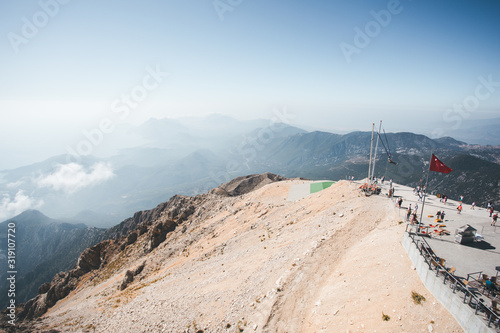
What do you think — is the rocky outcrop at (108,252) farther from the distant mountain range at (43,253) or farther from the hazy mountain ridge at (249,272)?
the distant mountain range at (43,253)

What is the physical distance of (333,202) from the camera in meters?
38.0

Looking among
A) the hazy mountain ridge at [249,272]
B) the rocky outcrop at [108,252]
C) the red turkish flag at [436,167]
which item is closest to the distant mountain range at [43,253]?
the rocky outcrop at [108,252]

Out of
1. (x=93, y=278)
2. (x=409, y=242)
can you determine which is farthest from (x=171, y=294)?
(x=93, y=278)

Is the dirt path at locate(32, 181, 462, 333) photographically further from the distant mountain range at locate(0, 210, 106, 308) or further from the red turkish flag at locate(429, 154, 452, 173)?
the distant mountain range at locate(0, 210, 106, 308)

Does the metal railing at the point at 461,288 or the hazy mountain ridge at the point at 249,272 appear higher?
the metal railing at the point at 461,288

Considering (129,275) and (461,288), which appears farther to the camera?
(129,275)

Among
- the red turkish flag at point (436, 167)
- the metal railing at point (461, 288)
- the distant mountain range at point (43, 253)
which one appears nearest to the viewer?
the metal railing at point (461, 288)

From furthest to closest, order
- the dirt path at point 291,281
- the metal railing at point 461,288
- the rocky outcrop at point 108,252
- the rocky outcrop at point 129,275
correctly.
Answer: the rocky outcrop at point 108,252
the rocky outcrop at point 129,275
the dirt path at point 291,281
the metal railing at point 461,288

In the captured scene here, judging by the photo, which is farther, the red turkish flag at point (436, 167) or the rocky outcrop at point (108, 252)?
the rocky outcrop at point (108, 252)

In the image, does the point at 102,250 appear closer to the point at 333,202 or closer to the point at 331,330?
the point at 333,202

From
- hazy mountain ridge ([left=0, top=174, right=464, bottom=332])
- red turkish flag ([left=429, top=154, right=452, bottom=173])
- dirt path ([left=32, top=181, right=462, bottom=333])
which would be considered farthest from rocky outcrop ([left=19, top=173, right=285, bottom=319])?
red turkish flag ([left=429, top=154, right=452, bottom=173])

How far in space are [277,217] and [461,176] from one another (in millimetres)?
180469

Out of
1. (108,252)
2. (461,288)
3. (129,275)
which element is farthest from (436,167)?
(108,252)

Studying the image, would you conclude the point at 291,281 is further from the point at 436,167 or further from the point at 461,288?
the point at 436,167
